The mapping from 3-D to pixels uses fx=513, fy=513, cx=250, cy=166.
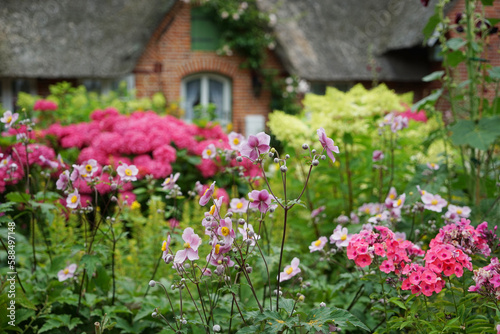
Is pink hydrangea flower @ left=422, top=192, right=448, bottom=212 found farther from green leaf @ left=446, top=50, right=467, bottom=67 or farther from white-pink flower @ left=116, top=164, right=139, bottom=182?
white-pink flower @ left=116, top=164, right=139, bottom=182

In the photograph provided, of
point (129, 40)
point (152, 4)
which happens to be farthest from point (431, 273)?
point (152, 4)

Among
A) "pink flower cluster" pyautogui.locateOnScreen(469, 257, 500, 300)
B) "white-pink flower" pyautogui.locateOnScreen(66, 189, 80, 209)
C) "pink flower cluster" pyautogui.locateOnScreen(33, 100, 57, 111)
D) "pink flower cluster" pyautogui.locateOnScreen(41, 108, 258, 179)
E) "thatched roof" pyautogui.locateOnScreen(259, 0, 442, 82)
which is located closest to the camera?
"pink flower cluster" pyautogui.locateOnScreen(469, 257, 500, 300)

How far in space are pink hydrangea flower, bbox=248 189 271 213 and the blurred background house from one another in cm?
903

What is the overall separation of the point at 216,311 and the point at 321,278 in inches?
33.6

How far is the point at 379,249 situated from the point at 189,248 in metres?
0.59

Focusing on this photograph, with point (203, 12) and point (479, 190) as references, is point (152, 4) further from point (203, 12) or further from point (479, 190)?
point (479, 190)

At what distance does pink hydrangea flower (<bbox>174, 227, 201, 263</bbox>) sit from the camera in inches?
58.7

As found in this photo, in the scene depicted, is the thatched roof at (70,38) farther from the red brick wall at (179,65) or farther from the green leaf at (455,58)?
the green leaf at (455,58)

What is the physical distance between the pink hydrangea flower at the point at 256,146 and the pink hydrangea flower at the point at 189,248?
28 centimetres

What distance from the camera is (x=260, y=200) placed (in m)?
1.53

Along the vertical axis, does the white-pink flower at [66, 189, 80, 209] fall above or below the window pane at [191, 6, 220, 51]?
below

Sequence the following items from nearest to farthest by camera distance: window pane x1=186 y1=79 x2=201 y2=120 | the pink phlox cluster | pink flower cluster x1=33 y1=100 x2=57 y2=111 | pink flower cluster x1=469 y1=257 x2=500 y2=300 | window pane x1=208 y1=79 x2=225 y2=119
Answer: pink flower cluster x1=469 y1=257 x2=500 y2=300 → the pink phlox cluster → pink flower cluster x1=33 y1=100 x2=57 y2=111 → window pane x1=186 y1=79 x2=201 y2=120 → window pane x1=208 y1=79 x2=225 y2=119

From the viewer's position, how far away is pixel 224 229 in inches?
58.7

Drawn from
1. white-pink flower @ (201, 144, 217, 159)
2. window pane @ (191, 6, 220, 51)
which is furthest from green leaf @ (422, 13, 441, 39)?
window pane @ (191, 6, 220, 51)
